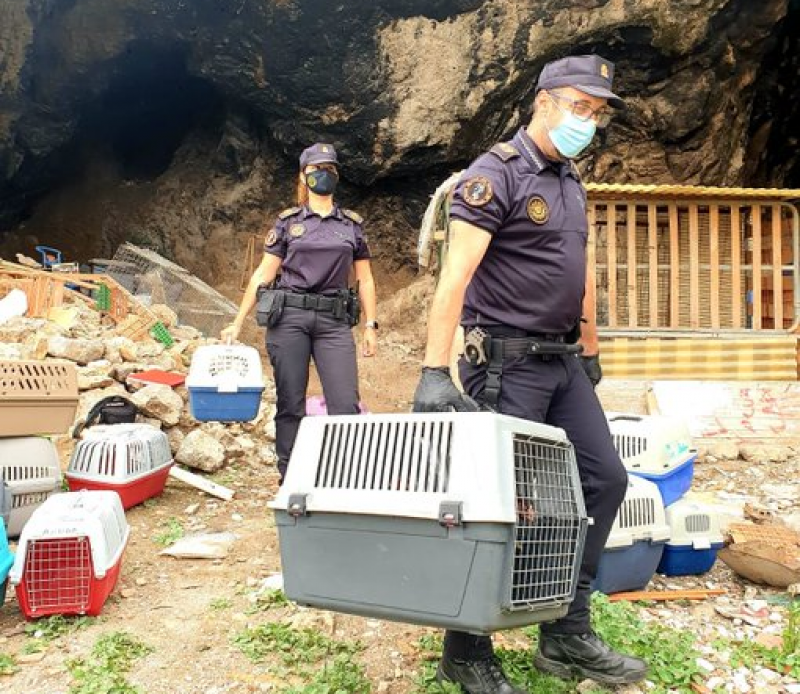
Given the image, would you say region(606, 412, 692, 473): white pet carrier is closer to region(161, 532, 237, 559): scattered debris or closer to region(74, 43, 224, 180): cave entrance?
region(161, 532, 237, 559): scattered debris

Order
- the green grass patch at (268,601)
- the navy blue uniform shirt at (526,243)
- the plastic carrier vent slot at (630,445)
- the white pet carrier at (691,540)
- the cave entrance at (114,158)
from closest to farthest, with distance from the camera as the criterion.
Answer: the navy blue uniform shirt at (526,243) < the green grass patch at (268,601) < the white pet carrier at (691,540) < the plastic carrier vent slot at (630,445) < the cave entrance at (114,158)

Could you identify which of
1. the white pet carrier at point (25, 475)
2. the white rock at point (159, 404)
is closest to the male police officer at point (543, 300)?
the white pet carrier at point (25, 475)

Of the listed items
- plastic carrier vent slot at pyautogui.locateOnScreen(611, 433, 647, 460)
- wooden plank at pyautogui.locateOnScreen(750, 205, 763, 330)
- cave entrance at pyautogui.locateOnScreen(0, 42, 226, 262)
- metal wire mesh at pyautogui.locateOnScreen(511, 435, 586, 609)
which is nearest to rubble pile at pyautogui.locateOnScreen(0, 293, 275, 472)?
plastic carrier vent slot at pyautogui.locateOnScreen(611, 433, 647, 460)

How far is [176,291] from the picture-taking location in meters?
11.3

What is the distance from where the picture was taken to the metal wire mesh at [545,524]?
1630 millimetres

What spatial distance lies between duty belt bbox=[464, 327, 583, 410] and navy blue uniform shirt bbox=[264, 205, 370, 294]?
6.00ft

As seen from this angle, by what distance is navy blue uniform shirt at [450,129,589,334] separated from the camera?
210 cm

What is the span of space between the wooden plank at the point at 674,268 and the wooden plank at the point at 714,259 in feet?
0.97

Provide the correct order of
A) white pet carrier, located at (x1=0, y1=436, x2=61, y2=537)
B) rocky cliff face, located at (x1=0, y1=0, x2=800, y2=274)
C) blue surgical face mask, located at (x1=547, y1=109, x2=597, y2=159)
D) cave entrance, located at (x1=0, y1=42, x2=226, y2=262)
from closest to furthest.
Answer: blue surgical face mask, located at (x1=547, y1=109, x2=597, y2=159) → white pet carrier, located at (x1=0, y1=436, x2=61, y2=537) → rocky cliff face, located at (x1=0, y1=0, x2=800, y2=274) → cave entrance, located at (x1=0, y1=42, x2=226, y2=262)

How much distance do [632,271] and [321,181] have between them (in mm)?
4073

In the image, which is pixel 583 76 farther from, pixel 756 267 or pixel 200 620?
pixel 756 267

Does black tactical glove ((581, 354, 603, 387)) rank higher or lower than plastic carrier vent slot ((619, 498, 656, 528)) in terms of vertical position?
higher

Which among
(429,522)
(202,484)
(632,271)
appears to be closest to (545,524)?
(429,522)

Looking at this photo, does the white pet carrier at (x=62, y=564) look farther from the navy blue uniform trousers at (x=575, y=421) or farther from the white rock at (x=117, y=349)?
the white rock at (x=117, y=349)
